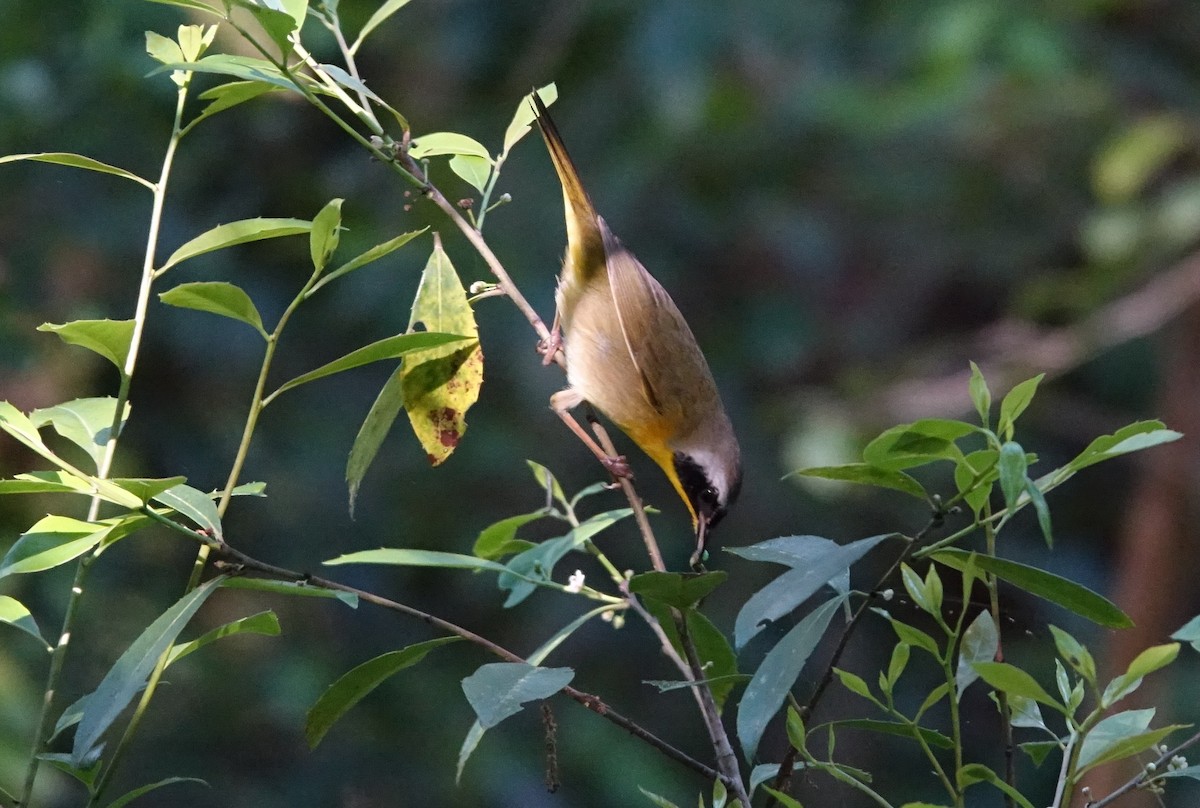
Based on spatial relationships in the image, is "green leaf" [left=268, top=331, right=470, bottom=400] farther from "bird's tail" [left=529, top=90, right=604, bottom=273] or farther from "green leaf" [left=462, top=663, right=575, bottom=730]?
"bird's tail" [left=529, top=90, right=604, bottom=273]

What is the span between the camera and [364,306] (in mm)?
4875

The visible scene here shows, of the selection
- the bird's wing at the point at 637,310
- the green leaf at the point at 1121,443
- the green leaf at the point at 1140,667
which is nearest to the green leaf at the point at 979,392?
the green leaf at the point at 1121,443

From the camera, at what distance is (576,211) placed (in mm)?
2871

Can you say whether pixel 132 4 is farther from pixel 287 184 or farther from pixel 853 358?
pixel 853 358

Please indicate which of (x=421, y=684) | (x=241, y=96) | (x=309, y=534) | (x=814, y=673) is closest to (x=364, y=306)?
(x=309, y=534)

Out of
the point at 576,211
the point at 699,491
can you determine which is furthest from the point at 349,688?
the point at 576,211

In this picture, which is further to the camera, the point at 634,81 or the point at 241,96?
the point at 634,81

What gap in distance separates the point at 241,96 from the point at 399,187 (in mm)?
4287

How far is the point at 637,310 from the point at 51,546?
6.95ft

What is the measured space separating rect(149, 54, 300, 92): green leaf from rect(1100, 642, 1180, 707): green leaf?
0.78m

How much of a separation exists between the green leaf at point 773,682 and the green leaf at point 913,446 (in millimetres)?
119

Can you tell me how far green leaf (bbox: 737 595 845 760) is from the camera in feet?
3.03

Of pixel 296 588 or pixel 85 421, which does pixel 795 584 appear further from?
pixel 85 421

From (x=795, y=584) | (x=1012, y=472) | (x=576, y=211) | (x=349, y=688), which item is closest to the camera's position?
(x=1012, y=472)
